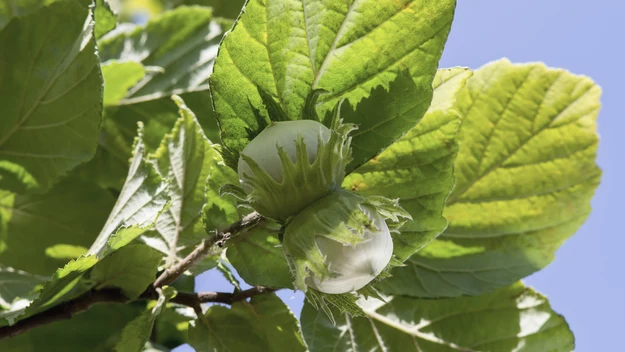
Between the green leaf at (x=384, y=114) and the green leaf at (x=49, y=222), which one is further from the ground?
the green leaf at (x=384, y=114)

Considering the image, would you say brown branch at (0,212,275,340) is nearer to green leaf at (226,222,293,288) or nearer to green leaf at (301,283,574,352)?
green leaf at (226,222,293,288)

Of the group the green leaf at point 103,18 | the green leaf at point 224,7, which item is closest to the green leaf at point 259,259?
the green leaf at point 103,18

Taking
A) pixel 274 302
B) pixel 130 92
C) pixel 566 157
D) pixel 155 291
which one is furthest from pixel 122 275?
pixel 566 157

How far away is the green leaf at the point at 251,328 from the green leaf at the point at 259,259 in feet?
0.24

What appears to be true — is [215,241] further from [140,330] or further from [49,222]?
[49,222]

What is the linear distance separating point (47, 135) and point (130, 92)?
0.37m

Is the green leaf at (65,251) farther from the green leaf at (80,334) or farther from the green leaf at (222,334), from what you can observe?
the green leaf at (222,334)

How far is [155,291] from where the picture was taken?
34.6 inches

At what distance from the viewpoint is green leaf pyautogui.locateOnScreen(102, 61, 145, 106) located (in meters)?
1.13

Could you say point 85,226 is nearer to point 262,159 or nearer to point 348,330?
point 348,330

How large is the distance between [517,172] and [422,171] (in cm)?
29

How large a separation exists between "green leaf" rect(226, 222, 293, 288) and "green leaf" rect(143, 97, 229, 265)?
94 millimetres

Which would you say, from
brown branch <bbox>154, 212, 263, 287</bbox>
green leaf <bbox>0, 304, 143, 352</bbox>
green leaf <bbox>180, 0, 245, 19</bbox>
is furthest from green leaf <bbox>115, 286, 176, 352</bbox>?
green leaf <bbox>180, 0, 245, 19</bbox>

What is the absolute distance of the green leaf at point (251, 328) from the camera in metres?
0.94
